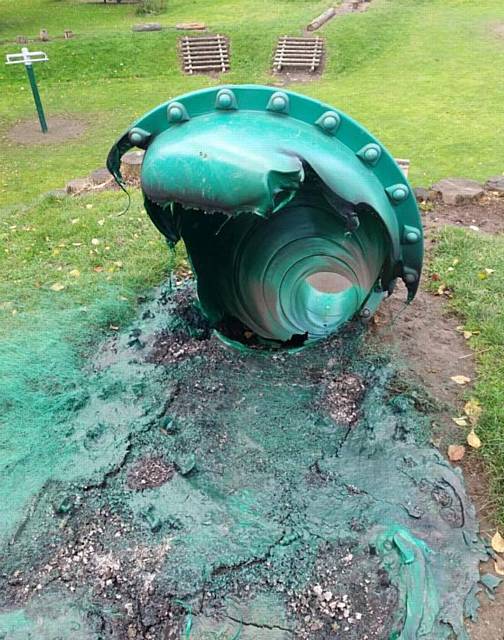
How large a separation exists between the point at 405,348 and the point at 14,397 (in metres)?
2.69

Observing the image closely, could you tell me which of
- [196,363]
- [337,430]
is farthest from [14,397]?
[337,430]

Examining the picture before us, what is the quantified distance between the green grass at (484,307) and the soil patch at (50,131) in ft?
28.6

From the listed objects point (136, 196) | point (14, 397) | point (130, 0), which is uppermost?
point (14, 397)

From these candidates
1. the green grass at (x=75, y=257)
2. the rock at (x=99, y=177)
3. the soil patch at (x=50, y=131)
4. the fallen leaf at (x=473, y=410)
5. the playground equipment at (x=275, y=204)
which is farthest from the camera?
the soil patch at (x=50, y=131)

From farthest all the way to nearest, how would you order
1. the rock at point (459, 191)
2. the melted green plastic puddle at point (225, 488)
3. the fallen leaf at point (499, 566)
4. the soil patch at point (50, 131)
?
→ the soil patch at point (50, 131) → the rock at point (459, 191) → the fallen leaf at point (499, 566) → the melted green plastic puddle at point (225, 488)

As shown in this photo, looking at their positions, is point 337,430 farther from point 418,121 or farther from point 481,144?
point 418,121

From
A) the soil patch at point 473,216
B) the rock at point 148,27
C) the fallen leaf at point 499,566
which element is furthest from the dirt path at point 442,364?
the rock at point 148,27

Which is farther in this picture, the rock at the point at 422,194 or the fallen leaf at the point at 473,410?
the rock at the point at 422,194

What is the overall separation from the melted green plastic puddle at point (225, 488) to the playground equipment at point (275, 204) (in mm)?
358

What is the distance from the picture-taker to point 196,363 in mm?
3922

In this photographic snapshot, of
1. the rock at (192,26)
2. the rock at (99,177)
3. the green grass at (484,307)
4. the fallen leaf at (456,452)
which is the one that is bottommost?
the rock at (192,26)

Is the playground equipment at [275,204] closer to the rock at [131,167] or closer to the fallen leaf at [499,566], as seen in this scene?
the fallen leaf at [499,566]

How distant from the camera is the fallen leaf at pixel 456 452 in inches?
129

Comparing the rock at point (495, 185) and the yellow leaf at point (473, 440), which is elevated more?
the yellow leaf at point (473, 440)
